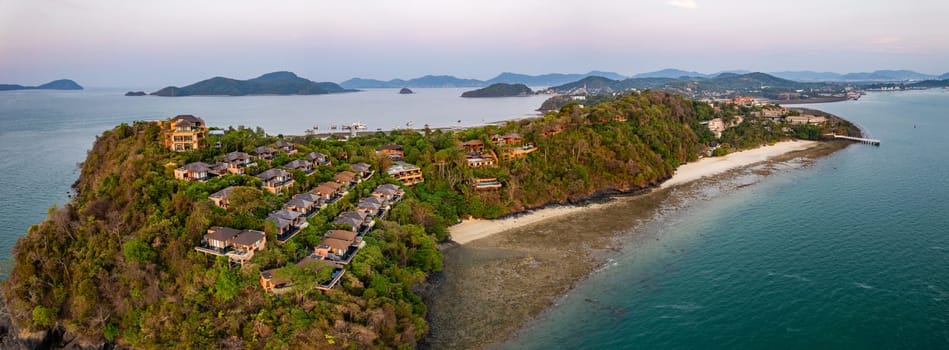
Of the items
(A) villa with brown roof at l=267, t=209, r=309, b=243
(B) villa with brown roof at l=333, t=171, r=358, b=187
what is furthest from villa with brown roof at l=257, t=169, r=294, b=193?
(A) villa with brown roof at l=267, t=209, r=309, b=243

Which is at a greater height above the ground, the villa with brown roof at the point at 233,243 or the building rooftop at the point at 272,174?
the building rooftop at the point at 272,174

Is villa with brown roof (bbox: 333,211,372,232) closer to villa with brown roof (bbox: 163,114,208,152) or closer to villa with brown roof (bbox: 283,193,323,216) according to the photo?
villa with brown roof (bbox: 283,193,323,216)

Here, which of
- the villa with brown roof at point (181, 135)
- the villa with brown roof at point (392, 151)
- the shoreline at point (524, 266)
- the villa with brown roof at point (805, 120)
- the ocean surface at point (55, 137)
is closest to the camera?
the shoreline at point (524, 266)

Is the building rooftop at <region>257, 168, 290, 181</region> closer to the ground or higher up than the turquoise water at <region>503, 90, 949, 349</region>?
higher up

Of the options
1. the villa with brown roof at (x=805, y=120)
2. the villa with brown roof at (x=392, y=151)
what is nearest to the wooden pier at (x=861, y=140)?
the villa with brown roof at (x=805, y=120)

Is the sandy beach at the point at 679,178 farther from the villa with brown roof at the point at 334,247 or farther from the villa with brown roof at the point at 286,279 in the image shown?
the villa with brown roof at the point at 286,279

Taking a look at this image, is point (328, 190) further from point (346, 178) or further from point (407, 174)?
point (407, 174)
